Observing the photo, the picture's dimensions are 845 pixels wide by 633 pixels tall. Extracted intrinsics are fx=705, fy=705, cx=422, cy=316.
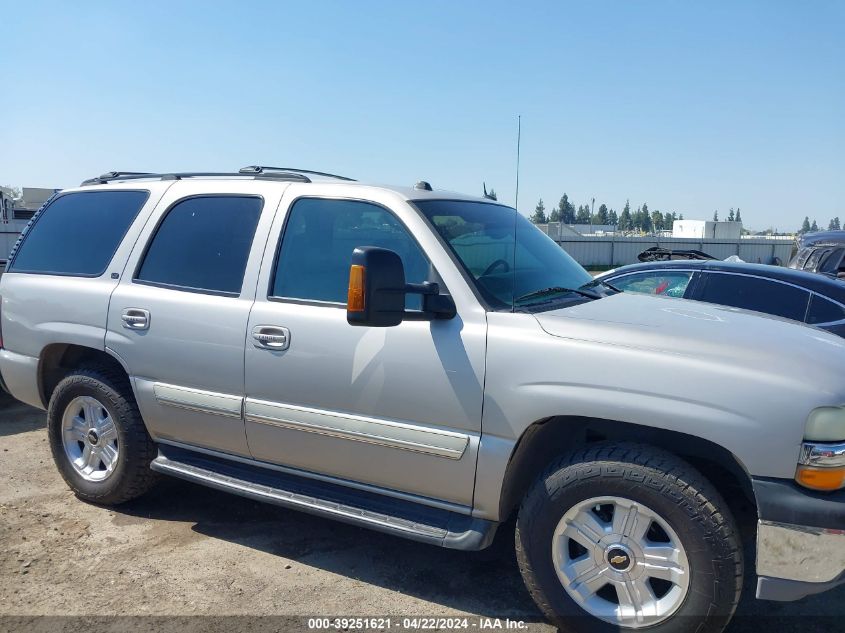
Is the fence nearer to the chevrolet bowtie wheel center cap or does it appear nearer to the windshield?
the windshield

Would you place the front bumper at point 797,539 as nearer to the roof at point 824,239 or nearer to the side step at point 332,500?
the side step at point 332,500

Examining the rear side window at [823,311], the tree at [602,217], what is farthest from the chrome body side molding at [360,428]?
the tree at [602,217]

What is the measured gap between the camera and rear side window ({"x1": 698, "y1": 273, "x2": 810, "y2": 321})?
591 cm

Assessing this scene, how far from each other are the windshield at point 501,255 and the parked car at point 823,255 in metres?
6.09

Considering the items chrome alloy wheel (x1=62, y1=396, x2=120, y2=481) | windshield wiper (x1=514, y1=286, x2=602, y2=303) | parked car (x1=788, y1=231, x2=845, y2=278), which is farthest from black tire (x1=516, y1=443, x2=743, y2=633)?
parked car (x1=788, y1=231, x2=845, y2=278)

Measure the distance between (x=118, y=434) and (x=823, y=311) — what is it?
213 inches

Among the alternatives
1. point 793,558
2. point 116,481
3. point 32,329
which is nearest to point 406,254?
point 793,558

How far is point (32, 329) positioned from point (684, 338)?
3.97 metres

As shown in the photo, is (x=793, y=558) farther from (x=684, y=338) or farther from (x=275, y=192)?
(x=275, y=192)

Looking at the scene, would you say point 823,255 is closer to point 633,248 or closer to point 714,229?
point 633,248

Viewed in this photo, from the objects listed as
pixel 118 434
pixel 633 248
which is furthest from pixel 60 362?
pixel 633 248

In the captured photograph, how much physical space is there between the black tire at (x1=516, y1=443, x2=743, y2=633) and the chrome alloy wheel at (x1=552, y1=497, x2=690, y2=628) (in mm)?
31

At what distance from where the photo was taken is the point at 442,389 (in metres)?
3.16

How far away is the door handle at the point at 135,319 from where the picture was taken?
159 inches
